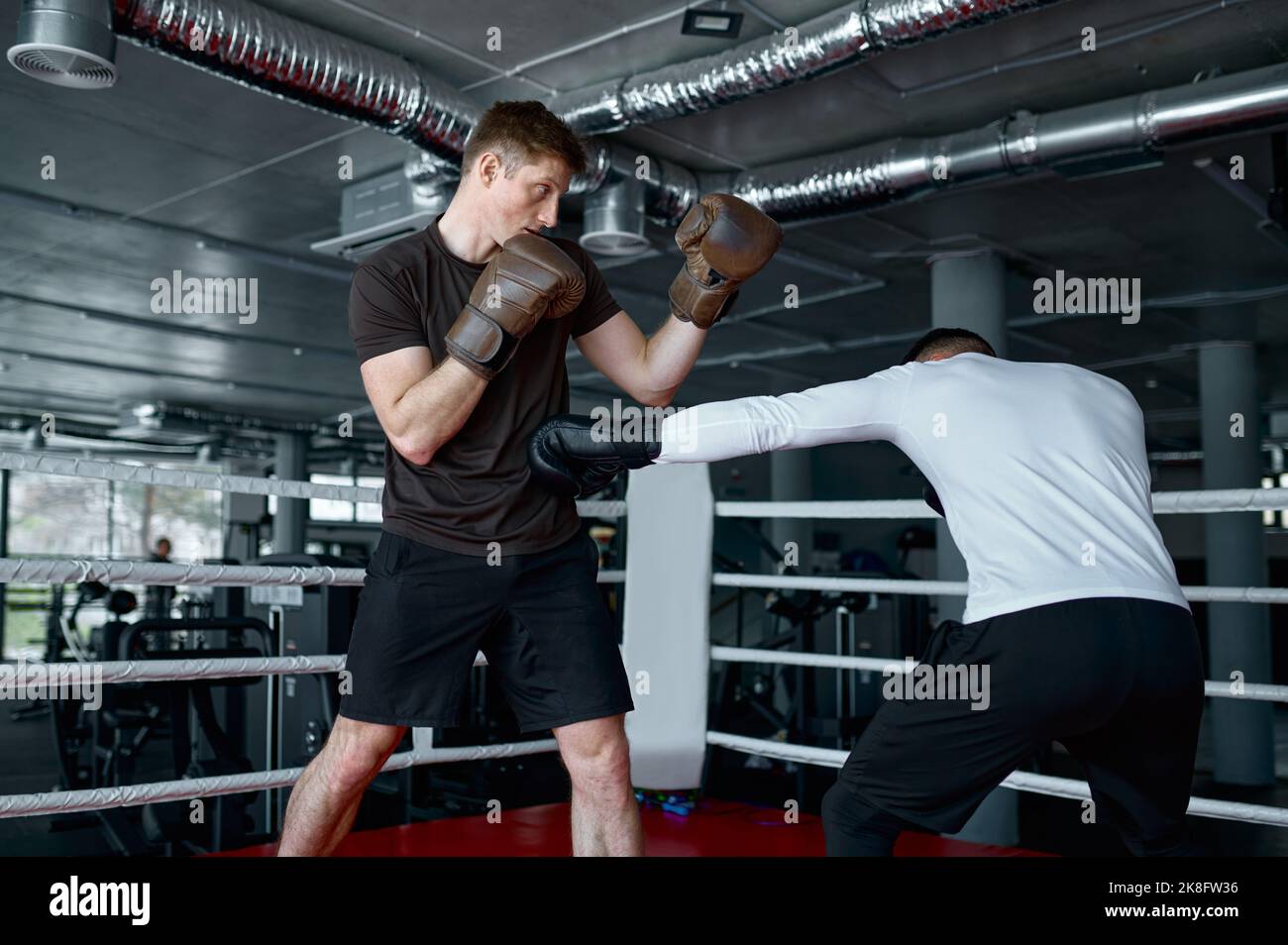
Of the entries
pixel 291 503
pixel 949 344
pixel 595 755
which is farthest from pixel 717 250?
pixel 291 503

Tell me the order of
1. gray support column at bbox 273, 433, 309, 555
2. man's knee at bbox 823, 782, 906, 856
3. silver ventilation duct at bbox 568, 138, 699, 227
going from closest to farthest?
man's knee at bbox 823, 782, 906, 856 < silver ventilation duct at bbox 568, 138, 699, 227 < gray support column at bbox 273, 433, 309, 555

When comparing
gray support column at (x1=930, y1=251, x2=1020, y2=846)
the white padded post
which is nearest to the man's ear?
the white padded post

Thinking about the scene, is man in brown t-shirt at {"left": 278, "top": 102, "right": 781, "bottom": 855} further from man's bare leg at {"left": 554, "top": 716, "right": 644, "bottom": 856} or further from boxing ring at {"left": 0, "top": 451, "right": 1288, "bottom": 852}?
boxing ring at {"left": 0, "top": 451, "right": 1288, "bottom": 852}

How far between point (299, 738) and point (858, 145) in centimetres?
A: 350

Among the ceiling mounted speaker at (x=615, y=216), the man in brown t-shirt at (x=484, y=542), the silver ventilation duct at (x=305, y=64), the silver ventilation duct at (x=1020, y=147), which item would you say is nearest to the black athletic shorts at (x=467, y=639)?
the man in brown t-shirt at (x=484, y=542)

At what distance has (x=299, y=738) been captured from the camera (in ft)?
13.6

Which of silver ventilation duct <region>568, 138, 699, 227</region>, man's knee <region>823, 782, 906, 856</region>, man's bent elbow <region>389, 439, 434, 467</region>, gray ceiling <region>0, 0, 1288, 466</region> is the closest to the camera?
man's knee <region>823, 782, 906, 856</region>

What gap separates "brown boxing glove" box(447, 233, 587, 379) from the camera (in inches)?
63.4

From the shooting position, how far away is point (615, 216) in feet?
15.3

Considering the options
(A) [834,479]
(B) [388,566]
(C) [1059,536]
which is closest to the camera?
(C) [1059,536]

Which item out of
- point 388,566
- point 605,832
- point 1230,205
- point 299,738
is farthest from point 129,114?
point 1230,205

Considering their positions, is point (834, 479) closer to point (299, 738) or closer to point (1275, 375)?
point (1275, 375)

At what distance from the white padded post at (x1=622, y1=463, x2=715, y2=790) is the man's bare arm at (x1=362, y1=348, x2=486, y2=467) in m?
1.41
